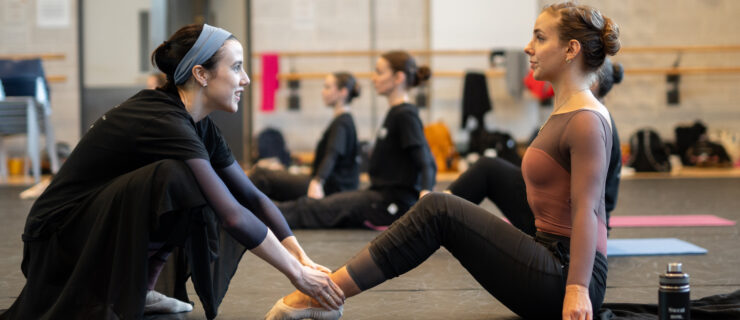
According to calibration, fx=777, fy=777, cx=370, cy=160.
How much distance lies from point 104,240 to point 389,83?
2.33m

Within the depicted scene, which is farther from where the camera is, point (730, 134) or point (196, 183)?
point (730, 134)

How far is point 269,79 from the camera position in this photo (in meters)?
8.41

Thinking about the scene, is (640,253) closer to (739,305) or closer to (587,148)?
(739,305)

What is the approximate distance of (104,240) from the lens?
173 centimetres

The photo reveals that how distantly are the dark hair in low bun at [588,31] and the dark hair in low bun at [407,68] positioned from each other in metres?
2.00

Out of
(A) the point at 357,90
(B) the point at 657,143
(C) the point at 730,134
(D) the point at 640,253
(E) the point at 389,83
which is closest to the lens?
(D) the point at 640,253

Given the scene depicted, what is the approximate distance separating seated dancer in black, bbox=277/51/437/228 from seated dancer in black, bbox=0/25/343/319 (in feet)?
5.77

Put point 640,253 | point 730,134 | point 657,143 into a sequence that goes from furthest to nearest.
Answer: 1. point 730,134
2. point 657,143
3. point 640,253

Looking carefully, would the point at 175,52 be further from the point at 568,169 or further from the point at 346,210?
the point at 346,210

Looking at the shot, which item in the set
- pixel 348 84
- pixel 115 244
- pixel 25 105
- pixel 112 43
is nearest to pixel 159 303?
pixel 115 244

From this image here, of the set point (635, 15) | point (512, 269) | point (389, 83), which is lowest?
point (512, 269)

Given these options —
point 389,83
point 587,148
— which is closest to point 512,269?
point 587,148

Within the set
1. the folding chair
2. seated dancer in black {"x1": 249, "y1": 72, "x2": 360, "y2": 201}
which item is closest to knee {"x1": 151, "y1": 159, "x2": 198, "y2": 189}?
seated dancer in black {"x1": 249, "y1": 72, "x2": 360, "y2": 201}

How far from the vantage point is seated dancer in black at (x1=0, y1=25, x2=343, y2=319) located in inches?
66.9
